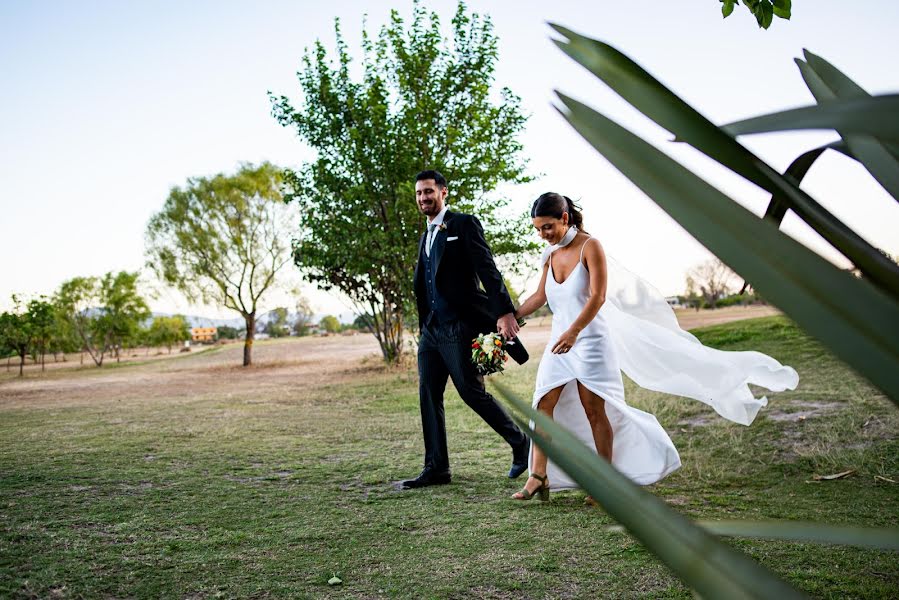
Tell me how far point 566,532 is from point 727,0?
111 inches

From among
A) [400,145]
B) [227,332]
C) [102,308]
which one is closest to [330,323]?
[227,332]

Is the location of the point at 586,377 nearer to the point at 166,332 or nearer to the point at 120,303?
the point at 120,303

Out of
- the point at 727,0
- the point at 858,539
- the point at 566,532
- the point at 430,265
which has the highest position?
the point at 727,0

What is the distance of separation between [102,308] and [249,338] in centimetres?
1262

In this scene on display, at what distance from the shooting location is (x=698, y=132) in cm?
34

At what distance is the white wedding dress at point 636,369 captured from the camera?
4711mm

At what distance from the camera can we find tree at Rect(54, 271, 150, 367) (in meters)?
35.1

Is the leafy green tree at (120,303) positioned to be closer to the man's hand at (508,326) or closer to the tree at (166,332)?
the tree at (166,332)

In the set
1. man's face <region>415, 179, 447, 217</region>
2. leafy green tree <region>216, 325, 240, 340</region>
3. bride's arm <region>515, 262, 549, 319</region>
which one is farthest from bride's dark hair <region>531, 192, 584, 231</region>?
leafy green tree <region>216, 325, 240, 340</region>

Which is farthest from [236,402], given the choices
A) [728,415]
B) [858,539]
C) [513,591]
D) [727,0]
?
[858,539]

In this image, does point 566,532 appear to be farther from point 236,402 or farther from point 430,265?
point 236,402

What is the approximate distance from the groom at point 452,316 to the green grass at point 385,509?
15.9 inches

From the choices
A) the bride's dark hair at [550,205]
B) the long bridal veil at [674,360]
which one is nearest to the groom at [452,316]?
the bride's dark hair at [550,205]

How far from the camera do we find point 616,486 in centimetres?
29
